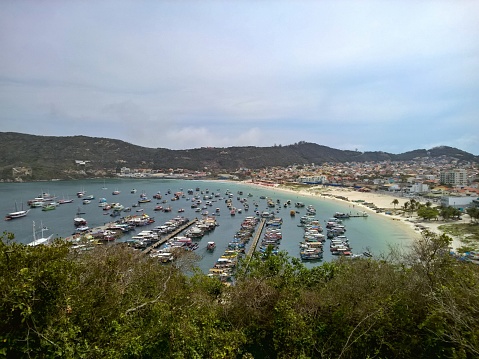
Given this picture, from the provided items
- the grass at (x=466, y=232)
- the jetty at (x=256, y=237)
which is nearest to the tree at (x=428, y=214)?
the grass at (x=466, y=232)

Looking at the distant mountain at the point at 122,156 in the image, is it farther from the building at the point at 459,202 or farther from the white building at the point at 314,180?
Result: the building at the point at 459,202

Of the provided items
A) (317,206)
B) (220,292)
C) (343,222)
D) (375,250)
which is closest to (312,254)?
(375,250)

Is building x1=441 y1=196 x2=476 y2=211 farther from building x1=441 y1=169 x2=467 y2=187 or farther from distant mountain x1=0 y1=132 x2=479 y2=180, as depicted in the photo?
distant mountain x1=0 y1=132 x2=479 y2=180

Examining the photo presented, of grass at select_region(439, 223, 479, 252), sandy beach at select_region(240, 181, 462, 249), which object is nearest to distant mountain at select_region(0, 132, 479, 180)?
sandy beach at select_region(240, 181, 462, 249)

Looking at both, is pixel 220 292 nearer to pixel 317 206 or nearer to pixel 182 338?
pixel 182 338

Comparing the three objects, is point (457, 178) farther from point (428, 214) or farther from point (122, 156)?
point (122, 156)
